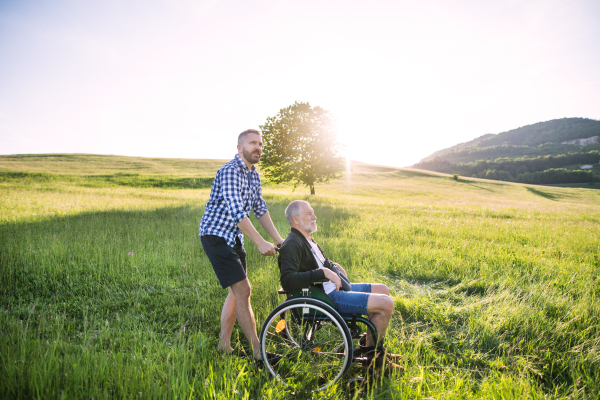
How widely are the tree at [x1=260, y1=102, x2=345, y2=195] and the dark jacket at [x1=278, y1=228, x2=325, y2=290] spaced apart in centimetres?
1913

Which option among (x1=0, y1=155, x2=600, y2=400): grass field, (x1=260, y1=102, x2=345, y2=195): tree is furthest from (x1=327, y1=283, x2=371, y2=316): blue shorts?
(x1=260, y1=102, x2=345, y2=195): tree

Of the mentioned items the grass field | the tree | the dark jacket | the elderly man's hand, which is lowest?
the grass field

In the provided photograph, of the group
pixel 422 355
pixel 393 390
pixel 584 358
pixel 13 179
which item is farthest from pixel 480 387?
pixel 13 179

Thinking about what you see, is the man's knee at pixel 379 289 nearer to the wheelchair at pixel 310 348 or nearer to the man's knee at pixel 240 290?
the wheelchair at pixel 310 348

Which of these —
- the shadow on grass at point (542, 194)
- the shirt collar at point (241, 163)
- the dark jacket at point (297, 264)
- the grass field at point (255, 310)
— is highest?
the shirt collar at point (241, 163)

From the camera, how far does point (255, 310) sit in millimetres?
4098

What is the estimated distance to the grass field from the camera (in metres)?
2.50

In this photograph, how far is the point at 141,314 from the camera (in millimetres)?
4098

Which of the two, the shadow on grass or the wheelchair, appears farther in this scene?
the shadow on grass

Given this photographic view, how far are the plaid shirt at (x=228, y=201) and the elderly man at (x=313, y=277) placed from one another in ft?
1.99

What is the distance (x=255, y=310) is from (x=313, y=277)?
1.76 m

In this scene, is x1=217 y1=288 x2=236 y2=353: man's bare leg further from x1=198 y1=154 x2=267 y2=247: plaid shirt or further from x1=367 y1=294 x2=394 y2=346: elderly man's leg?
x1=367 y1=294 x2=394 y2=346: elderly man's leg

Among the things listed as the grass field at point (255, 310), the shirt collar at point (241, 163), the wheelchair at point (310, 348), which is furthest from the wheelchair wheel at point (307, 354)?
the shirt collar at point (241, 163)

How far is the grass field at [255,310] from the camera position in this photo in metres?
2.50
